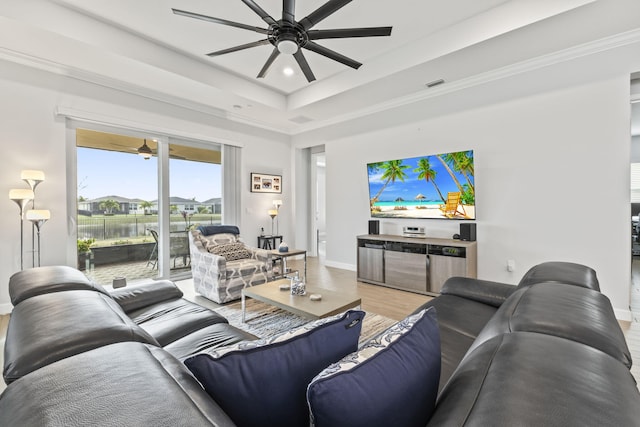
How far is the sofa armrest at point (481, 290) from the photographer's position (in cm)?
211

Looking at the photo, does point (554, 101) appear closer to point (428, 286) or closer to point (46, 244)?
point (428, 286)

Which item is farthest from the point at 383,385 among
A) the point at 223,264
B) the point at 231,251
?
the point at 231,251

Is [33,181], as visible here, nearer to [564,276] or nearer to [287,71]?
[287,71]

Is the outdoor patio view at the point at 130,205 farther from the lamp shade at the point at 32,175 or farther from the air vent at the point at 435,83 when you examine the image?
the air vent at the point at 435,83

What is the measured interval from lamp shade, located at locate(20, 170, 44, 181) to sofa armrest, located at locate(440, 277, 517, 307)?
4.46 m

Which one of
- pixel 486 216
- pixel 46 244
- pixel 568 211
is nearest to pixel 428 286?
pixel 486 216

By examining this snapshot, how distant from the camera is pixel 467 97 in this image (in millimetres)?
3980

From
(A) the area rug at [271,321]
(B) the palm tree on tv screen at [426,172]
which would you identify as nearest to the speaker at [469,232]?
(B) the palm tree on tv screen at [426,172]

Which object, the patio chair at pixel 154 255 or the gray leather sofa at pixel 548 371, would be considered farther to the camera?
the patio chair at pixel 154 255

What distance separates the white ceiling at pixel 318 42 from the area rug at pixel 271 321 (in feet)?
9.40

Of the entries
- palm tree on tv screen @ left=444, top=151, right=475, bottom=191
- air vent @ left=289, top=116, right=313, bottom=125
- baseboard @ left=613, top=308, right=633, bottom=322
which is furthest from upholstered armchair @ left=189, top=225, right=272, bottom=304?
baseboard @ left=613, top=308, right=633, bottom=322

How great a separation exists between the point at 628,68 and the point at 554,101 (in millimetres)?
645

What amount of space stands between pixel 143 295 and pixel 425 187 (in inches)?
153

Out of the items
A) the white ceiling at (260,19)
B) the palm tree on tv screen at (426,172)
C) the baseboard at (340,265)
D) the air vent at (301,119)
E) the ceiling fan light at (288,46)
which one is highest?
the white ceiling at (260,19)
